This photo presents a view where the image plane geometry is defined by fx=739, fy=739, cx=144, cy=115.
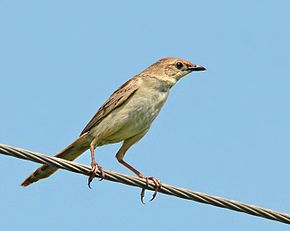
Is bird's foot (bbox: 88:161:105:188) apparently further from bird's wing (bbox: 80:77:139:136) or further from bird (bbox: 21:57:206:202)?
bird's wing (bbox: 80:77:139:136)

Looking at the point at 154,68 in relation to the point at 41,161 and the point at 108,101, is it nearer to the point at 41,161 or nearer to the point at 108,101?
the point at 108,101

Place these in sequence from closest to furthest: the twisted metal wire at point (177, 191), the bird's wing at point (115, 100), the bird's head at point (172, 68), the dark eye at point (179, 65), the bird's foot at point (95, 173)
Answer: the twisted metal wire at point (177, 191)
the bird's foot at point (95, 173)
the bird's wing at point (115, 100)
the bird's head at point (172, 68)
the dark eye at point (179, 65)

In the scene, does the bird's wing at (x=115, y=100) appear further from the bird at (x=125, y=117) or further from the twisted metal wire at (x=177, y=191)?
the twisted metal wire at (x=177, y=191)

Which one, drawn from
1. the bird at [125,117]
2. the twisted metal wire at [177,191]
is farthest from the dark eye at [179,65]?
the twisted metal wire at [177,191]

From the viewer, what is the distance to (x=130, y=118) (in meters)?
9.89

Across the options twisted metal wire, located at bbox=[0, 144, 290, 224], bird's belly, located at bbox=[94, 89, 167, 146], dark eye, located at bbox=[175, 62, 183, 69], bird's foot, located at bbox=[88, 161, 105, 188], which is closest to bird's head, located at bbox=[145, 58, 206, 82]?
dark eye, located at bbox=[175, 62, 183, 69]

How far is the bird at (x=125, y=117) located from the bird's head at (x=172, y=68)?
0.06 feet

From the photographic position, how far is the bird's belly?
32.5 ft

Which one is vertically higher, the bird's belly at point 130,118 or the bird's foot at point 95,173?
the bird's belly at point 130,118

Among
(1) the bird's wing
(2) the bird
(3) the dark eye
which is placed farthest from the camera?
(3) the dark eye

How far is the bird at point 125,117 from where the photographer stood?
9914mm

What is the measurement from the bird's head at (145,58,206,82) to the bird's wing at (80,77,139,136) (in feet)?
1.38

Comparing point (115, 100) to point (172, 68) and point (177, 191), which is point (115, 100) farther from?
point (177, 191)

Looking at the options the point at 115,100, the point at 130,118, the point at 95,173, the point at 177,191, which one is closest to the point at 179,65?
the point at 115,100
